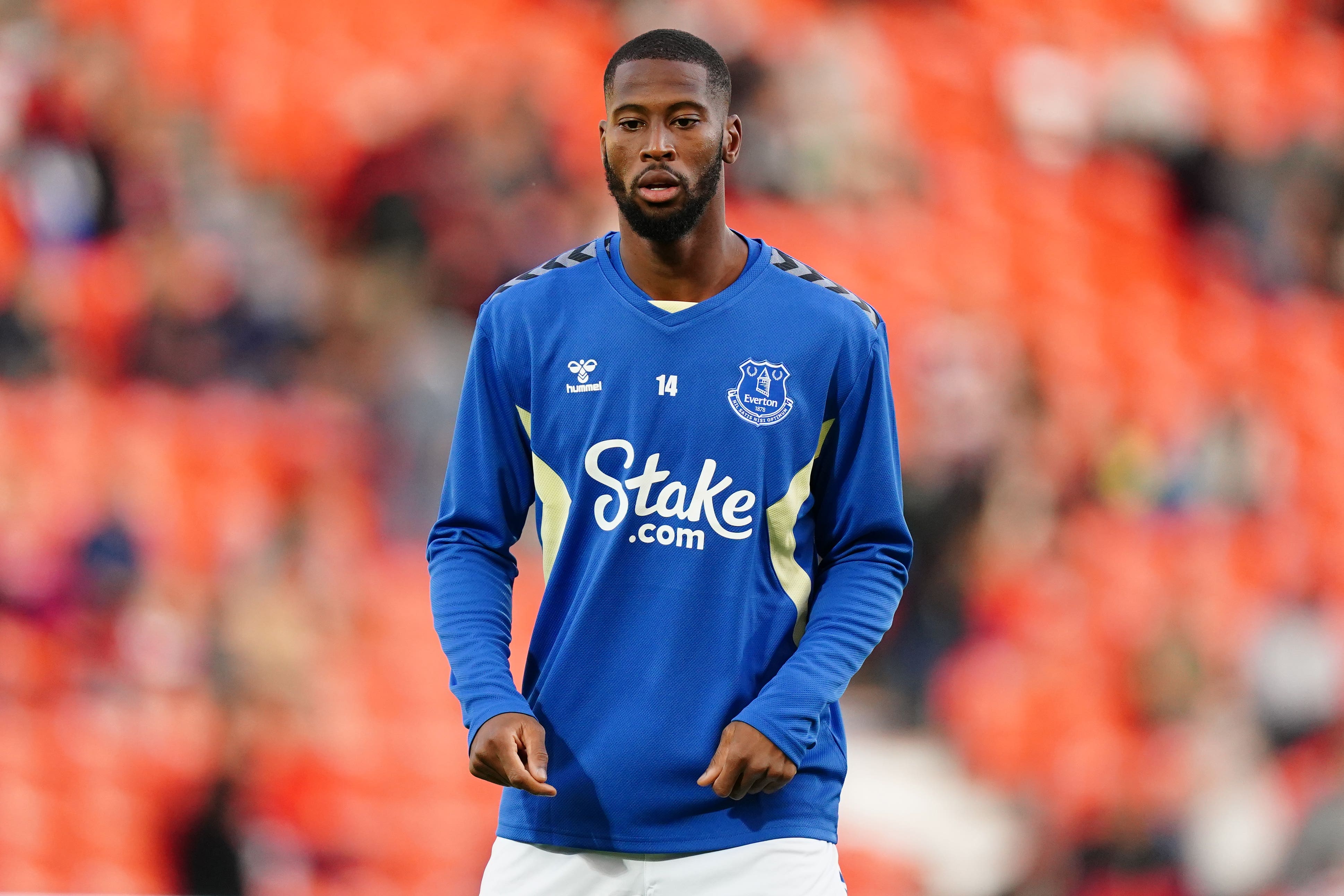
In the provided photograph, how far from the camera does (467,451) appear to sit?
150 centimetres

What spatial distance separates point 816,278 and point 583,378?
298mm

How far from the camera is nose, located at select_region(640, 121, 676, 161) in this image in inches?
55.6

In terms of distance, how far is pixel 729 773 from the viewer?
1.30 meters

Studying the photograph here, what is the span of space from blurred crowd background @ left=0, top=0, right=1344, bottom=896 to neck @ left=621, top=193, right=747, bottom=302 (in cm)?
238

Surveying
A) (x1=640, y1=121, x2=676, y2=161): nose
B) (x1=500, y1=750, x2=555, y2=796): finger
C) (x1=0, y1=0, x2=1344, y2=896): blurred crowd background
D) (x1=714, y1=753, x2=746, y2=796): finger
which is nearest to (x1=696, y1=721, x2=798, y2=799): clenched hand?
(x1=714, y1=753, x2=746, y2=796): finger

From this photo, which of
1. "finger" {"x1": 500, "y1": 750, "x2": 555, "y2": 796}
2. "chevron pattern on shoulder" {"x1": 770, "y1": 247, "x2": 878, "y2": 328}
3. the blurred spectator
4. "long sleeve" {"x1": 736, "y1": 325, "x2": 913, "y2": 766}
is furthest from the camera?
the blurred spectator

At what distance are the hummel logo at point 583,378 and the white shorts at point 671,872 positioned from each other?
1.59 ft

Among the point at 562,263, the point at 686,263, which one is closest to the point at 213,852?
the point at 562,263

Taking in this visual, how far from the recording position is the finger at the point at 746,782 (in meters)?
1.31

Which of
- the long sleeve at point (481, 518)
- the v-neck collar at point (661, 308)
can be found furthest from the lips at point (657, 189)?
the long sleeve at point (481, 518)

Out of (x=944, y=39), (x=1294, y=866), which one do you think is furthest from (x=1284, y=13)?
(x=1294, y=866)

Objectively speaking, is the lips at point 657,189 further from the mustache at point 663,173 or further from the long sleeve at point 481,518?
the long sleeve at point 481,518

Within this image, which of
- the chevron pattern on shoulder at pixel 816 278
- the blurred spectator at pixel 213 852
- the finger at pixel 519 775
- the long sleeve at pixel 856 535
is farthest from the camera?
the blurred spectator at pixel 213 852

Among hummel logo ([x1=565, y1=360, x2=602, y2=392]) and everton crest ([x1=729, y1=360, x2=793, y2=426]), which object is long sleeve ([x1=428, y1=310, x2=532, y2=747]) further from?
everton crest ([x1=729, y1=360, x2=793, y2=426])
